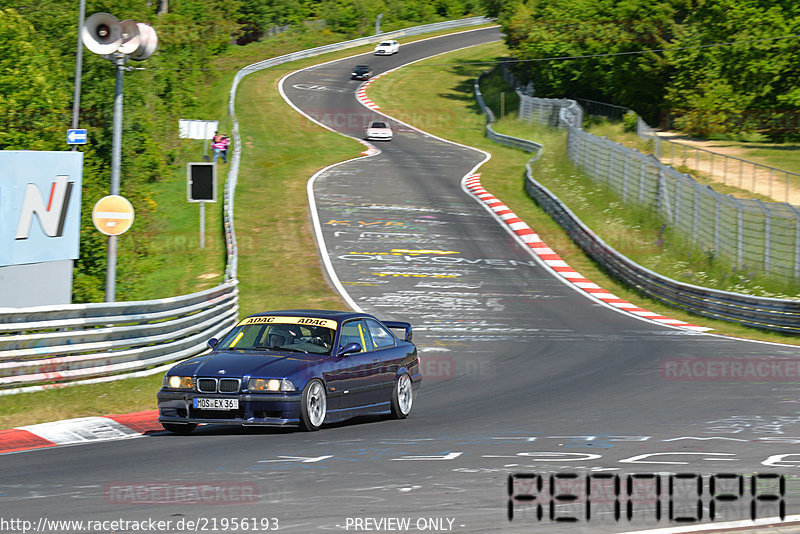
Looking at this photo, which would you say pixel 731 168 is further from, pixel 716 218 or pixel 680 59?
pixel 716 218

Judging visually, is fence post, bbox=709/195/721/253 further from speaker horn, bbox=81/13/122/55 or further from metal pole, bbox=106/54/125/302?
speaker horn, bbox=81/13/122/55

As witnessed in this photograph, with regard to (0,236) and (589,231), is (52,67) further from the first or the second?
(0,236)

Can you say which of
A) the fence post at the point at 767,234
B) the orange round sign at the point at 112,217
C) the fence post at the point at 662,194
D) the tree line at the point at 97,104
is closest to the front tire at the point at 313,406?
the orange round sign at the point at 112,217

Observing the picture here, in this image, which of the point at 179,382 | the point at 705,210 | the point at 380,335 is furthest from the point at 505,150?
the point at 179,382

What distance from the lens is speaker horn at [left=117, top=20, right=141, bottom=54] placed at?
15.9 meters

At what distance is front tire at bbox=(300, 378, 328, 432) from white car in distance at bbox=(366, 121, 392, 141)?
1853 inches

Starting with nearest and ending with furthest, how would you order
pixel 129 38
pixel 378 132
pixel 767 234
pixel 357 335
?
pixel 357 335 < pixel 129 38 < pixel 767 234 < pixel 378 132

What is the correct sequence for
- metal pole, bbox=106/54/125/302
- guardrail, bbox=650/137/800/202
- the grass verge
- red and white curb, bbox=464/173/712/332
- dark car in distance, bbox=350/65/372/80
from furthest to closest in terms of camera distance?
dark car in distance, bbox=350/65/372/80
guardrail, bbox=650/137/800/202
the grass verge
red and white curb, bbox=464/173/712/332
metal pole, bbox=106/54/125/302

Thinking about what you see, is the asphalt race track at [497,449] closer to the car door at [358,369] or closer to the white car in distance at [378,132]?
the car door at [358,369]

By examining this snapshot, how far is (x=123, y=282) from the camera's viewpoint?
2850 centimetres

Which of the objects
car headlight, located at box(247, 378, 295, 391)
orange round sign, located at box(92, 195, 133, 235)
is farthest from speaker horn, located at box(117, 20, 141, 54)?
car headlight, located at box(247, 378, 295, 391)

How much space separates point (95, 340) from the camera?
1456cm

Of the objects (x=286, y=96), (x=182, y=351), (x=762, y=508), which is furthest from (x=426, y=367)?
(x=286, y=96)

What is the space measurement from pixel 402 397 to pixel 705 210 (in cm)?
1946
